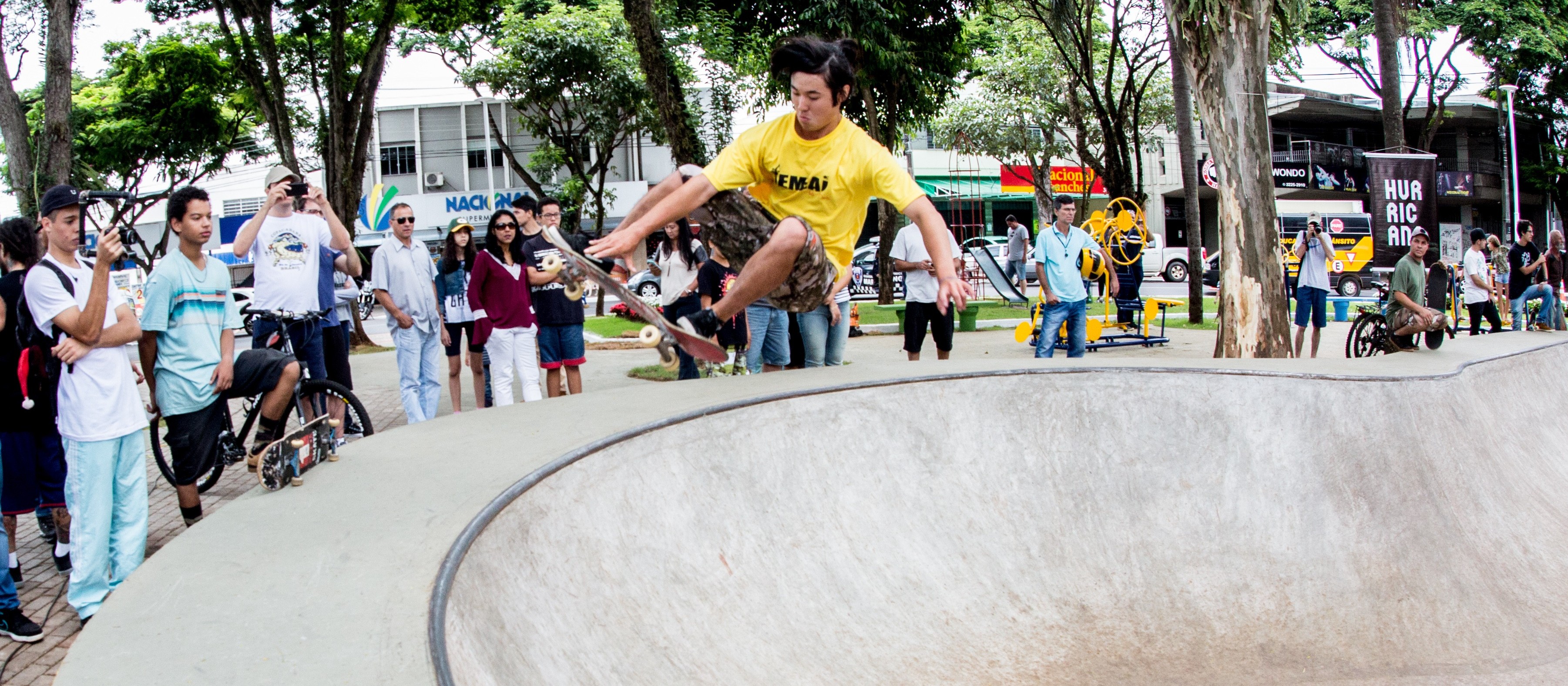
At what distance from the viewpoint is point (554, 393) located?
7090 mm

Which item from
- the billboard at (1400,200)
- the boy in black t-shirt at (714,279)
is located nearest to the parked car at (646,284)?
the billboard at (1400,200)

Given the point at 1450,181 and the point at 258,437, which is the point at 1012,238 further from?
the point at 1450,181

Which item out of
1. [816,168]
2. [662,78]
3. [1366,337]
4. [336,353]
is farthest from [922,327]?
[1366,337]

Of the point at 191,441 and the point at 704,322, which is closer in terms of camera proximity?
the point at 191,441

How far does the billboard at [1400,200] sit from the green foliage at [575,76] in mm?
15980

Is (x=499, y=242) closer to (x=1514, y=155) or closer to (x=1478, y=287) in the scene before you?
(x=1478, y=287)

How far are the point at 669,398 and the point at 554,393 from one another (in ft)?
9.34

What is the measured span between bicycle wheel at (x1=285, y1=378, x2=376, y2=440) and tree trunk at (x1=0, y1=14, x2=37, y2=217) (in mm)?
5687

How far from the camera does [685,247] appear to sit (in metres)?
7.48

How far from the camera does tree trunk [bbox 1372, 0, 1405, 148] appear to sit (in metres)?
13.5

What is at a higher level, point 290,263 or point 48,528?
point 290,263

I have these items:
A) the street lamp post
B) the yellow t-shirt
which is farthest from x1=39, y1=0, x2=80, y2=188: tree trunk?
the street lamp post

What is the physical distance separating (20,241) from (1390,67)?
15.7 metres

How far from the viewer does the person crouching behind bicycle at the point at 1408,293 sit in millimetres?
8680
